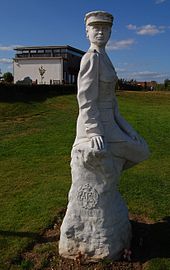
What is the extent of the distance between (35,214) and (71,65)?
179ft

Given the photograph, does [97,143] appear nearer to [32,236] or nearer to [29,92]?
[32,236]

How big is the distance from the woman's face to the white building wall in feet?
167

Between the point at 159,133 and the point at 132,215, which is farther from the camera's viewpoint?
the point at 159,133

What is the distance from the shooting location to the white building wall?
187ft

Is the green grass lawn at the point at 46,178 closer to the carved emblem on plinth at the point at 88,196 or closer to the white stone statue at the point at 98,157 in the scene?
the white stone statue at the point at 98,157

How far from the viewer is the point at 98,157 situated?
17.0 feet

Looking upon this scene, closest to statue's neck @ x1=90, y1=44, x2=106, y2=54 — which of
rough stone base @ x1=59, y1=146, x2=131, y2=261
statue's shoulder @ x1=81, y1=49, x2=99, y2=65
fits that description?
statue's shoulder @ x1=81, y1=49, x2=99, y2=65

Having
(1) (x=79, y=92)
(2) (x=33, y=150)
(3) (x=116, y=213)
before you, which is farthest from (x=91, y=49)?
(2) (x=33, y=150)

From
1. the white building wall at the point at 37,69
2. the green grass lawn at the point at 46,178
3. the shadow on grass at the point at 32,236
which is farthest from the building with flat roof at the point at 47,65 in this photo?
the shadow on grass at the point at 32,236

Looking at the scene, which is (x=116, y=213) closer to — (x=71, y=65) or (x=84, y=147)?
(x=84, y=147)

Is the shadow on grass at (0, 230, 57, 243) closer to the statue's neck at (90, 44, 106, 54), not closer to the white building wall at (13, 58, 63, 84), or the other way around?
the statue's neck at (90, 44, 106, 54)

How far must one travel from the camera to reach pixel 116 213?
222 inches

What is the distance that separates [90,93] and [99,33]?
82cm

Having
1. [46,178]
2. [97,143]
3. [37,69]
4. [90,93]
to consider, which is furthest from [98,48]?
[37,69]
